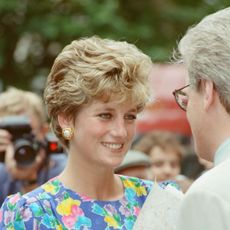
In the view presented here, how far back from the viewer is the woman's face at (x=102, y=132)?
337cm

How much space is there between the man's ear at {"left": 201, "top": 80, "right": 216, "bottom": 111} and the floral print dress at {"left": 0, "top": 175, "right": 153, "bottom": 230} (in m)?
0.86

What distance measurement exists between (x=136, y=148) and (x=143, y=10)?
8.42 meters

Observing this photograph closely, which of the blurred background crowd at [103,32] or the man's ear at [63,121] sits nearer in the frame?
the man's ear at [63,121]

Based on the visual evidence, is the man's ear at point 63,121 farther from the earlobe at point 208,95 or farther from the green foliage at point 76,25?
the green foliage at point 76,25

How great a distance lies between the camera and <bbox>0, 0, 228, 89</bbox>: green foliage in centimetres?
1303

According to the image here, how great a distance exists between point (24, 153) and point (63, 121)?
1.33m

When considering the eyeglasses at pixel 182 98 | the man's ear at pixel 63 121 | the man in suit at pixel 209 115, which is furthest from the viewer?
the man's ear at pixel 63 121

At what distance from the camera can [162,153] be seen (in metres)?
6.53

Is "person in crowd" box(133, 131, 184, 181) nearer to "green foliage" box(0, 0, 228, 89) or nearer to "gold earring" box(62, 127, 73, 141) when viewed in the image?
"gold earring" box(62, 127, 73, 141)

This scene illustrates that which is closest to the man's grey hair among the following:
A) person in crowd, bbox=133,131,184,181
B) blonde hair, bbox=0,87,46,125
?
blonde hair, bbox=0,87,46,125

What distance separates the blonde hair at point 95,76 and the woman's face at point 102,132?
34mm

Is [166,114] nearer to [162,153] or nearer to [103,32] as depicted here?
[103,32]

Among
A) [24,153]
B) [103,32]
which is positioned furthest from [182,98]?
[103,32]

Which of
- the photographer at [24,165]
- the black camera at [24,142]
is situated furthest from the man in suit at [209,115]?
the photographer at [24,165]
